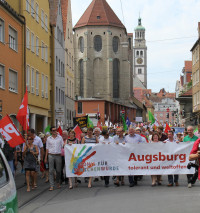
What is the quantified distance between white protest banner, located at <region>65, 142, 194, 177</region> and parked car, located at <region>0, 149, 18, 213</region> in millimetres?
8481

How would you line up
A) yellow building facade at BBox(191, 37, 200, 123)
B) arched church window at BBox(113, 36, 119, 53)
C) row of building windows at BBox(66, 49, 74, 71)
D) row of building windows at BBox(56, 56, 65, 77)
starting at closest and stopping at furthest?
row of building windows at BBox(56, 56, 65, 77) → row of building windows at BBox(66, 49, 74, 71) → yellow building facade at BBox(191, 37, 200, 123) → arched church window at BBox(113, 36, 119, 53)

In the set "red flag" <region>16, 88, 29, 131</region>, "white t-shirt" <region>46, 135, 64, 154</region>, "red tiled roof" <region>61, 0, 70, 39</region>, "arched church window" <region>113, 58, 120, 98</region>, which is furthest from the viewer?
"arched church window" <region>113, 58, 120, 98</region>

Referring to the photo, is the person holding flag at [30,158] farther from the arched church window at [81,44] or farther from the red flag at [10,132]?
the arched church window at [81,44]

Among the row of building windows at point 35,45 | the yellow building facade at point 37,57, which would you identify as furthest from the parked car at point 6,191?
the row of building windows at point 35,45

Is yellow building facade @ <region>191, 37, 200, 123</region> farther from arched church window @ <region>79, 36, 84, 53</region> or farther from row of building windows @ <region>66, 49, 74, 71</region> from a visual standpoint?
arched church window @ <region>79, 36, 84, 53</region>

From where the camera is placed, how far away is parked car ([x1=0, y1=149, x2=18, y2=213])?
4.66 m

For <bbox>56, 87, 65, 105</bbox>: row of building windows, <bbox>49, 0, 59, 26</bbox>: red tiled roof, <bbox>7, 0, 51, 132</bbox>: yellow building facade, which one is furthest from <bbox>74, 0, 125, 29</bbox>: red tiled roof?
<bbox>7, 0, 51, 132</bbox>: yellow building facade

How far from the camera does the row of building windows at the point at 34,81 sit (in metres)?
30.9

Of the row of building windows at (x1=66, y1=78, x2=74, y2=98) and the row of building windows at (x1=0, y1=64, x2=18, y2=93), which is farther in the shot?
the row of building windows at (x1=66, y1=78, x2=74, y2=98)

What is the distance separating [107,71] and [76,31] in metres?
11.0

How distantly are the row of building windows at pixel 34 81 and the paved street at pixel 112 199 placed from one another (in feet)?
58.4

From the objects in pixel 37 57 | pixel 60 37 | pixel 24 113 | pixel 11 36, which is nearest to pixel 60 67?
pixel 60 37

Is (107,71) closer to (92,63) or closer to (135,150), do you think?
(92,63)

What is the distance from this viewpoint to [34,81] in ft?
108
